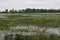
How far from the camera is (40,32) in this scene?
15008mm

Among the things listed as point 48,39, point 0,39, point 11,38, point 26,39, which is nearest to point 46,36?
point 48,39

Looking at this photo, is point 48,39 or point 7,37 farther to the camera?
point 7,37

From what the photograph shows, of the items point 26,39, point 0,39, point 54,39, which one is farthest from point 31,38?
point 0,39

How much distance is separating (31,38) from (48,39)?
3.72 ft

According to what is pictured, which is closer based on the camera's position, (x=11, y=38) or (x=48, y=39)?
(x=48, y=39)

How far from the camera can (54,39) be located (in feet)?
48.7

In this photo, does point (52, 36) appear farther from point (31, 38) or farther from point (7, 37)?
point (7, 37)

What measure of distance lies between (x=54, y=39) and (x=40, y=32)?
1.00 metres

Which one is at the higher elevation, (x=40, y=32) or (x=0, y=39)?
(x=40, y=32)

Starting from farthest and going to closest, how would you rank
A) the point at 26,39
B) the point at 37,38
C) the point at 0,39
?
the point at 0,39
the point at 26,39
the point at 37,38

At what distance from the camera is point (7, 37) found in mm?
16281

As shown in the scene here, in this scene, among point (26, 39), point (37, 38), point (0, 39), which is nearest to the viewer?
point (37, 38)

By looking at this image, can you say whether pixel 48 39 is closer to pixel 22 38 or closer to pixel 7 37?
pixel 22 38

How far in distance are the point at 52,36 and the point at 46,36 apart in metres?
0.50
